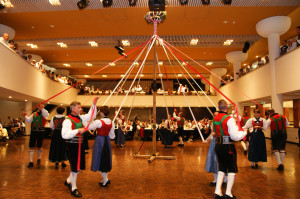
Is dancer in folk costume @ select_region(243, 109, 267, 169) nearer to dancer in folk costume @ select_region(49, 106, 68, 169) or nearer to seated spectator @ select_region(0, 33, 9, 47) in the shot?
dancer in folk costume @ select_region(49, 106, 68, 169)

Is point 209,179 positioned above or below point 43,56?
below

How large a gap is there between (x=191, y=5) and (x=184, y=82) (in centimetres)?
1342

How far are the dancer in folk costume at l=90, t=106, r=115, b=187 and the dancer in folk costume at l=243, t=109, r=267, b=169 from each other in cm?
309

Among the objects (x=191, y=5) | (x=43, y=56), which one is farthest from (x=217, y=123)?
(x=43, y=56)

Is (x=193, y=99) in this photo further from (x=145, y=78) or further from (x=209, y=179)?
(x=209, y=179)

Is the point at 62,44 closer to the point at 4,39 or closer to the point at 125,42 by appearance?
the point at 125,42

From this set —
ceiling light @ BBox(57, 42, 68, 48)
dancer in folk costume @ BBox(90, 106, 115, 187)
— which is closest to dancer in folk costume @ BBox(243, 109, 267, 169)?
dancer in folk costume @ BBox(90, 106, 115, 187)

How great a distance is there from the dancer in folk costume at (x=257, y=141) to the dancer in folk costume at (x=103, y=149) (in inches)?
122

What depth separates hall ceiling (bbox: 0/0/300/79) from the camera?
789cm

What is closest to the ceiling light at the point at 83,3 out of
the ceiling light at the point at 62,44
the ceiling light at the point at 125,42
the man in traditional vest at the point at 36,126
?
the man in traditional vest at the point at 36,126

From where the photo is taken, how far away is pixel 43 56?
14.1m

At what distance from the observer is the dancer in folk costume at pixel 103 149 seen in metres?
3.68

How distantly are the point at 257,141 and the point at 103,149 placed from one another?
3541 millimetres

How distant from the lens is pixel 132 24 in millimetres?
9422
